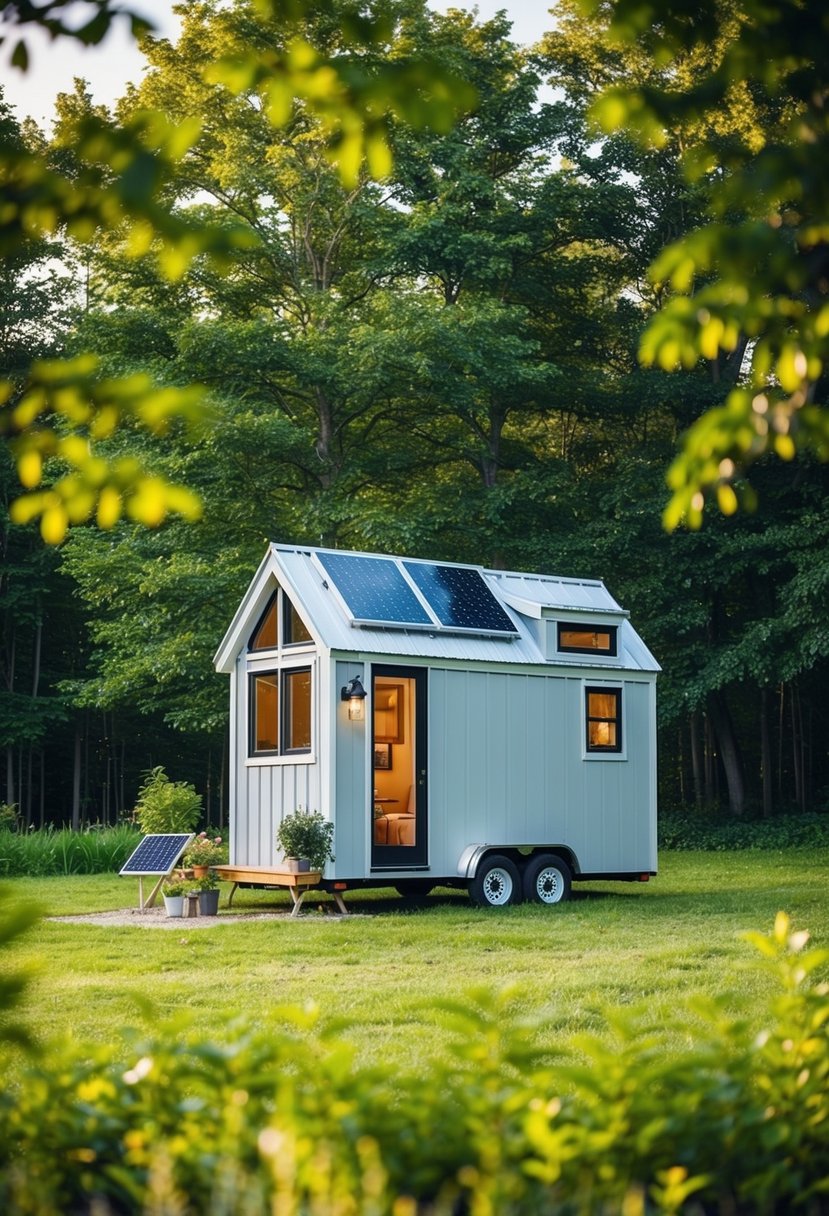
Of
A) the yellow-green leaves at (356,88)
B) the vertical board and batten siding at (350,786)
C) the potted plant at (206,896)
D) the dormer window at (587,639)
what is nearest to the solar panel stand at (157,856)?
the potted plant at (206,896)

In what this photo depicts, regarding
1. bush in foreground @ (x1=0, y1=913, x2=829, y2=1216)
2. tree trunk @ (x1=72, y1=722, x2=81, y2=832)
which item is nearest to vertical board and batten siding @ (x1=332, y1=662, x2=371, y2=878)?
bush in foreground @ (x1=0, y1=913, x2=829, y2=1216)

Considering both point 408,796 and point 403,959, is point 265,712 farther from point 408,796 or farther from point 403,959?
point 403,959

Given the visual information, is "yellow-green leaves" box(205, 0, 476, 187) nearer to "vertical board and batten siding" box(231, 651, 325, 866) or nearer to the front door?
"vertical board and batten siding" box(231, 651, 325, 866)

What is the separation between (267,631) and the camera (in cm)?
1531

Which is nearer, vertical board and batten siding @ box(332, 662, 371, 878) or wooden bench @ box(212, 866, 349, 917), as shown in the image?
wooden bench @ box(212, 866, 349, 917)

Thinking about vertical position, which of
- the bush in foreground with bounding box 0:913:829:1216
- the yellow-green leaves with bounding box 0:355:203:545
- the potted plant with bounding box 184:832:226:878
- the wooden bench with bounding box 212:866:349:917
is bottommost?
the wooden bench with bounding box 212:866:349:917

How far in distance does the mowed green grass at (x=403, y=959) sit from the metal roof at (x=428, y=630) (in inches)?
101

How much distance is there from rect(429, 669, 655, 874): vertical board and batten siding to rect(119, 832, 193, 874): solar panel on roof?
2486 millimetres

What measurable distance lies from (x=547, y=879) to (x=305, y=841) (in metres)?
3.08

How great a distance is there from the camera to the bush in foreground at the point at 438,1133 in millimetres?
2730

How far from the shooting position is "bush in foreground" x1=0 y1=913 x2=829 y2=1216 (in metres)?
2.73

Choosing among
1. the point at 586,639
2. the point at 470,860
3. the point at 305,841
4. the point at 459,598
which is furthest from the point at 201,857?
the point at 586,639

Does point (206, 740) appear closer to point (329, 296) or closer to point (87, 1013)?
point (329, 296)

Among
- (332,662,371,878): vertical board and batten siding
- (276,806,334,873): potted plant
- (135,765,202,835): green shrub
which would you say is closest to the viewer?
(276,806,334,873): potted plant
